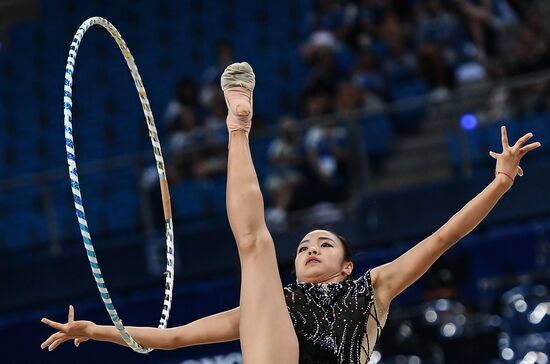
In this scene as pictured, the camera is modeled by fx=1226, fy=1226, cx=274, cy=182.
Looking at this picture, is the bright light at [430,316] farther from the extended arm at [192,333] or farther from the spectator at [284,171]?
the extended arm at [192,333]

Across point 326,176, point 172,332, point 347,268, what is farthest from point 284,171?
point 172,332

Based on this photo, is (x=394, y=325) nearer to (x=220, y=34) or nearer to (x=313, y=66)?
(x=313, y=66)

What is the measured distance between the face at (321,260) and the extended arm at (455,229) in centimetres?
24

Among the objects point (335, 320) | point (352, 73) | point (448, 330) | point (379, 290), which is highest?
point (352, 73)

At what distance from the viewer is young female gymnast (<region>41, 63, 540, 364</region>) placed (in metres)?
4.99

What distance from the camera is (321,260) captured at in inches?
214

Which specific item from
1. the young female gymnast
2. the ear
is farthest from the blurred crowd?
the young female gymnast

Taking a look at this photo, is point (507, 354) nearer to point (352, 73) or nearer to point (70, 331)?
point (352, 73)

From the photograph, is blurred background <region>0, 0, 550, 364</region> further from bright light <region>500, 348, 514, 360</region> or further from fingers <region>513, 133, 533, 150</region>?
fingers <region>513, 133, 533, 150</region>

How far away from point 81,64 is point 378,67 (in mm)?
4033

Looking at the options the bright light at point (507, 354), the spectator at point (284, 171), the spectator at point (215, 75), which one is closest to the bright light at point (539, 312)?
the bright light at point (507, 354)

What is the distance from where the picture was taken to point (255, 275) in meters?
5.01

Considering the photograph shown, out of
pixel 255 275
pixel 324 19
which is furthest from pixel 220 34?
pixel 255 275

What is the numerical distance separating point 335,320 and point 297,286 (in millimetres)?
285
